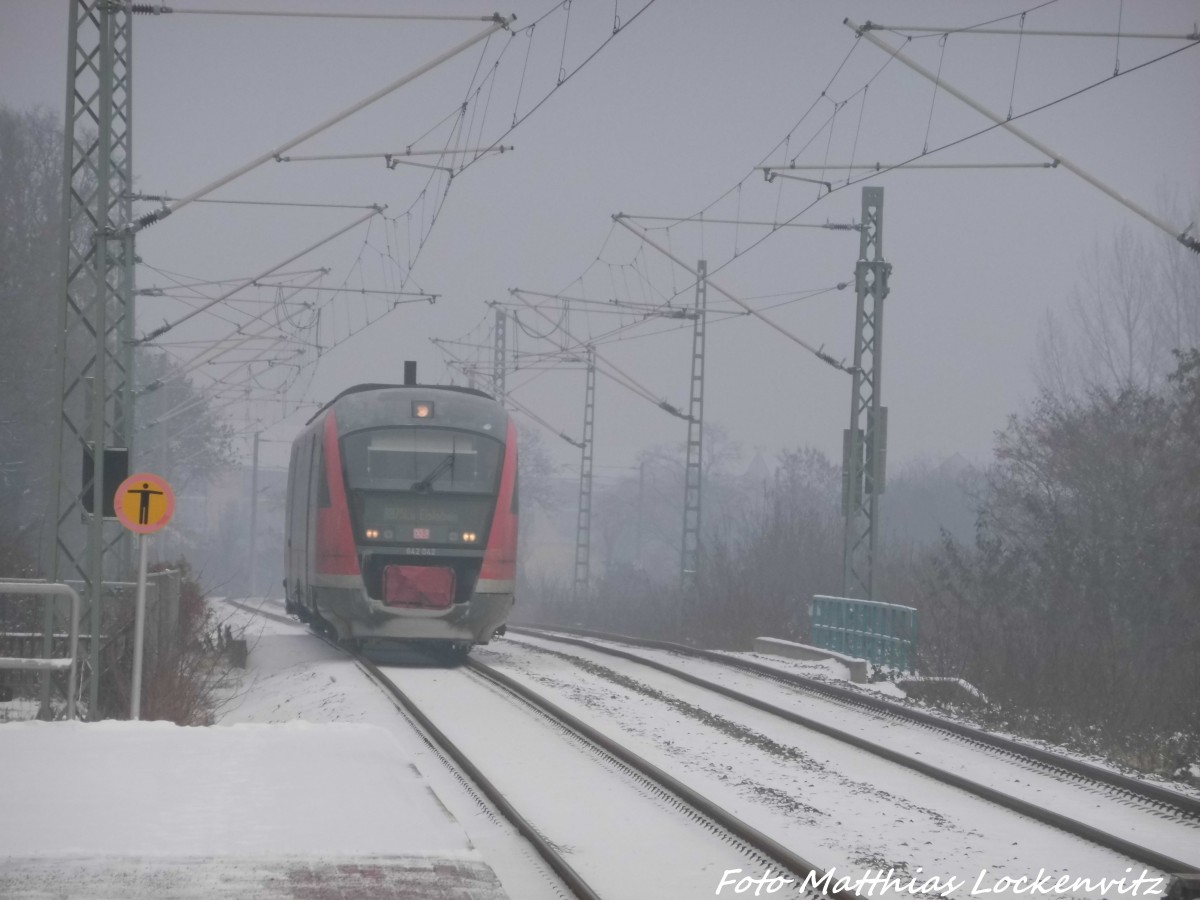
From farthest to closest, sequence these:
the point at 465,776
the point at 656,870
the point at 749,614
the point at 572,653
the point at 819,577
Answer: the point at 819,577, the point at 749,614, the point at 572,653, the point at 465,776, the point at 656,870

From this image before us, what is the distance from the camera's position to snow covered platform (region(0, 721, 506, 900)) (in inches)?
288

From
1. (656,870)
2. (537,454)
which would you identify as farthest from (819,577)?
(537,454)

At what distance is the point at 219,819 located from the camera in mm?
8758

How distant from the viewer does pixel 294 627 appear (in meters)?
32.0

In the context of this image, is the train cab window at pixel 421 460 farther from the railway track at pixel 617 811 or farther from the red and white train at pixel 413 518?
the railway track at pixel 617 811

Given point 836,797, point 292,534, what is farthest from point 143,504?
point 292,534

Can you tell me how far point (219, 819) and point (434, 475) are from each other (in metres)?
11.4

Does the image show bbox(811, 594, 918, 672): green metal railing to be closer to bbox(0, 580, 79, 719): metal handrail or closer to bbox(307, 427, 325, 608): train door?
bbox(307, 427, 325, 608): train door

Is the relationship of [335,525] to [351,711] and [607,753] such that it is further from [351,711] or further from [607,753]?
[607,753]

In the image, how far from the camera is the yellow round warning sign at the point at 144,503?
1415 cm

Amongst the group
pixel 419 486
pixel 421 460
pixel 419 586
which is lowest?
pixel 419 586

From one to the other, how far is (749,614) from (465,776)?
20.0 m

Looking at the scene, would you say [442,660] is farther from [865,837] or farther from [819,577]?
[819,577]

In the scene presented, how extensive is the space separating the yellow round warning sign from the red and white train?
5355 mm
